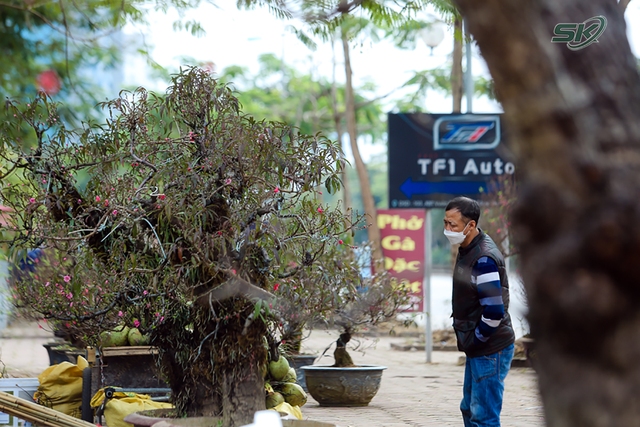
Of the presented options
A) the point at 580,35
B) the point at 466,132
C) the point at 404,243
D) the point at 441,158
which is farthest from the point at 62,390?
the point at 404,243

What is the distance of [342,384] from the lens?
852 centimetres

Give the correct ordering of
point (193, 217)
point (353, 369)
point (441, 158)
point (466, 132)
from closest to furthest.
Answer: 1. point (193, 217)
2. point (353, 369)
3. point (441, 158)
4. point (466, 132)

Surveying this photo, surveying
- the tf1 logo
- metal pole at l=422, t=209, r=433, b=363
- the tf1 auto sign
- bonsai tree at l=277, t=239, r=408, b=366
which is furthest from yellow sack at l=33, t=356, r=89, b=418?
metal pole at l=422, t=209, r=433, b=363

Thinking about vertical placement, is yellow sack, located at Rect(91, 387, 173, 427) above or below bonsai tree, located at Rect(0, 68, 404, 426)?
below

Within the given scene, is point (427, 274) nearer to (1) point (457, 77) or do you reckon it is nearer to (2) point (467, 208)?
(1) point (457, 77)

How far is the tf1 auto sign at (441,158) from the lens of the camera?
13.2 metres

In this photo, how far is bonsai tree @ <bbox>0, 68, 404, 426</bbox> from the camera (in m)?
4.72

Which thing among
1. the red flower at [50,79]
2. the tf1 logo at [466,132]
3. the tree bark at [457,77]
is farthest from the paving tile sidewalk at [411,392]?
the tree bark at [457,77]

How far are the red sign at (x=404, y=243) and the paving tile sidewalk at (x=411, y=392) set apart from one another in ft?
5.08

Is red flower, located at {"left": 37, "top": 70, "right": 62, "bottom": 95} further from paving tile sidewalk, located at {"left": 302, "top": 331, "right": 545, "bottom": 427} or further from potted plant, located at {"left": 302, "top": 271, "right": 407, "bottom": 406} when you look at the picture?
potted plant, located at {"left": 302, "top": 271, "right": 407, "bottom": 406}

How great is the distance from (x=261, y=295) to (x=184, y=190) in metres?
0.73

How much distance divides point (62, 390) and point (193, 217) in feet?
10.5

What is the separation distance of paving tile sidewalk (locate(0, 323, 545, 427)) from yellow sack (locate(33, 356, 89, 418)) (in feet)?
6.65

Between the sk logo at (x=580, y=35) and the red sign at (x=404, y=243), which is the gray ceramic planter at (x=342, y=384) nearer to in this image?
the sk logo at (x=580, y=35)
